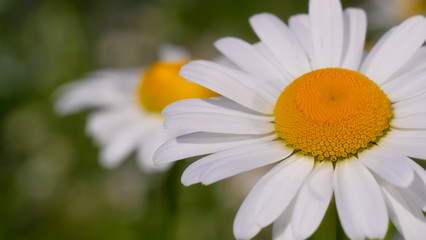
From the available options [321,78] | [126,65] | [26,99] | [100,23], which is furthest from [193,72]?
[100,23]

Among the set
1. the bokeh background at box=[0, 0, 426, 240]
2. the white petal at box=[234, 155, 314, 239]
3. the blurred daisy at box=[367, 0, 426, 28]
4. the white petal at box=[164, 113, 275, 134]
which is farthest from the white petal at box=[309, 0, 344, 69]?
the blurred daisy at box=[367, 0, 426, 28]

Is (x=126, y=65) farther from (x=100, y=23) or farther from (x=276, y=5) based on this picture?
(x=276, y=5)

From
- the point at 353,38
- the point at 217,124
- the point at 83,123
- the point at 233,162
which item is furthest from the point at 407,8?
the point at 233,162

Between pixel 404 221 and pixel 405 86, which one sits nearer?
pixel 404 221

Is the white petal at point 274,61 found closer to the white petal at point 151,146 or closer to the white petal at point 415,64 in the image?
the white petal at point 415,64

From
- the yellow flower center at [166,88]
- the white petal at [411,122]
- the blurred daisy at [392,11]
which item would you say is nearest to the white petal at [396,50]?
the white petal at [411,122]

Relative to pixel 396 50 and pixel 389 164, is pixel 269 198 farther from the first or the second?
pixel 396 50

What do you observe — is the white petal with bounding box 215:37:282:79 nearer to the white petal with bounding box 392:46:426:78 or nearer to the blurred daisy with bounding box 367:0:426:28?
the white petal with bounding box 392:46:426:78
